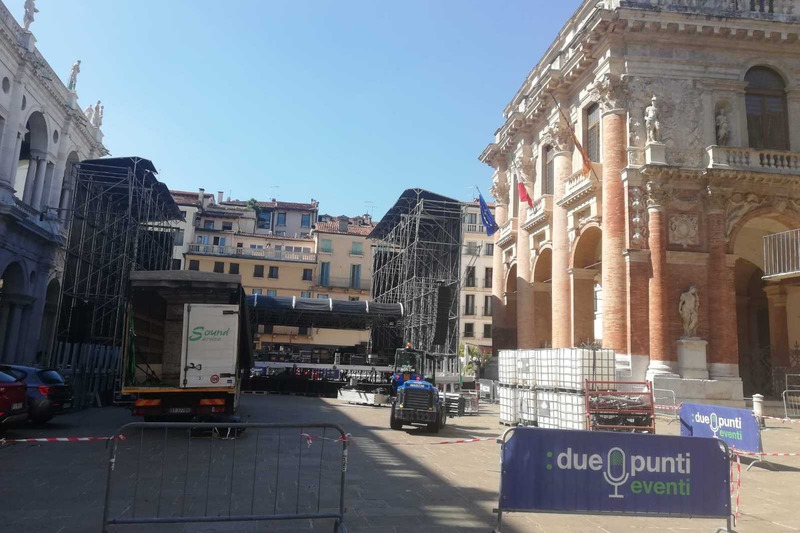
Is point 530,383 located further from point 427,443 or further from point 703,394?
point 703,394

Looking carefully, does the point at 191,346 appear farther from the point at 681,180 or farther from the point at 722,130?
the point at 722,130

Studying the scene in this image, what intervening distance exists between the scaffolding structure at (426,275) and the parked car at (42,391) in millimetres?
16257

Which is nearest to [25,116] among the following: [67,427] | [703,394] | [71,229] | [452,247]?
[71,229]

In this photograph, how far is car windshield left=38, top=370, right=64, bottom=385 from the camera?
552 inches

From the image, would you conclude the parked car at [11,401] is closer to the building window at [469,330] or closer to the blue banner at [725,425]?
the blue banner at [725,425]

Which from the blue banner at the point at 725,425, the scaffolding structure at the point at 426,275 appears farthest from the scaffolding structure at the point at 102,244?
the blue banner at the point at 725,425

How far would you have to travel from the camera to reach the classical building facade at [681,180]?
65.3ft

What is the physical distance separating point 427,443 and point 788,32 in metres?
19.3

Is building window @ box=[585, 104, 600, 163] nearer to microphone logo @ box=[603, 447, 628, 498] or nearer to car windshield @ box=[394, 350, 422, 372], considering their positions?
car windshield @ box=[394, 350, 422, 372]

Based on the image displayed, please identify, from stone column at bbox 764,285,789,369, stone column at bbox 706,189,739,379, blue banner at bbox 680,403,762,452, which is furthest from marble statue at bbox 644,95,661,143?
blue banner at bbox 680,403,762,452

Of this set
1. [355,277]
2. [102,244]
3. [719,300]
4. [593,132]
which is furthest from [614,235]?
[355,277]

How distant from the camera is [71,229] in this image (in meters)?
24.6

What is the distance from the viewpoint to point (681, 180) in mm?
→ 20547

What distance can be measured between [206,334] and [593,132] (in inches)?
660
